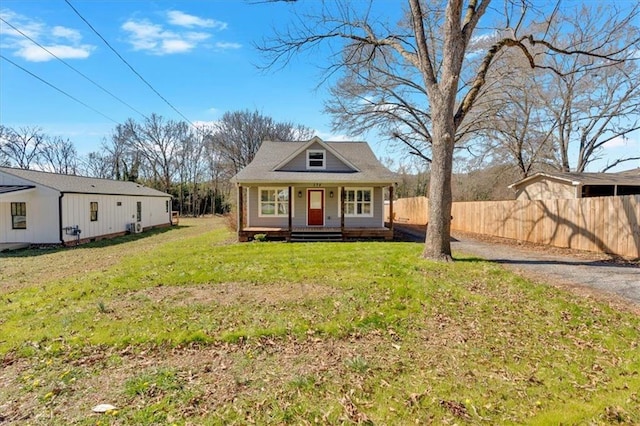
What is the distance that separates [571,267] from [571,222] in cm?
382

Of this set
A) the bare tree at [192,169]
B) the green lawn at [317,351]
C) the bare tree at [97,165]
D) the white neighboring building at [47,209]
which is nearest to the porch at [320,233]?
the green lawn at [317,351]

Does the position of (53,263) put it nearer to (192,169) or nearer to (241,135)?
(241,135)

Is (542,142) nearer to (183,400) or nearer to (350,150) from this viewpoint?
(350,150)

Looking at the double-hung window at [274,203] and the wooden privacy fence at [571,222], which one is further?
the double-hung window at [274,203]

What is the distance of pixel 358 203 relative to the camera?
1641cm

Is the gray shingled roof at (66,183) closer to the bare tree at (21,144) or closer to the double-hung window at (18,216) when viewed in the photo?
the double-hung window at (18,216)

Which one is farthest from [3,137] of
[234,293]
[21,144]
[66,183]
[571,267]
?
[571,267]

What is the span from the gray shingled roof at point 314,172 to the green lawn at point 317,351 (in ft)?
25.7

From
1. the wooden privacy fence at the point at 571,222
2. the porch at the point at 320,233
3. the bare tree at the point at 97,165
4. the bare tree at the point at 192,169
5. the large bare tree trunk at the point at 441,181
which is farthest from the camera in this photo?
the bare tree at the point at 97,165

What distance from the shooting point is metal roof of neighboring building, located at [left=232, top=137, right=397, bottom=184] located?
14922mm

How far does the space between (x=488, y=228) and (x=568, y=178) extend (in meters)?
5.17

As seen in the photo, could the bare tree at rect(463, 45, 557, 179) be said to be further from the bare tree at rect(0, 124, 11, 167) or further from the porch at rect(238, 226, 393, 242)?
the bare tree at rect(0, 124, 11, 167)

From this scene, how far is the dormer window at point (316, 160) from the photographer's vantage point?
54.2 ft

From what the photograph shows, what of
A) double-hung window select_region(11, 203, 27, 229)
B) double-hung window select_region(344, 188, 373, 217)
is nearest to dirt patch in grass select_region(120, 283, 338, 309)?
double-hung window select_region(344, 188, 373, 217)
